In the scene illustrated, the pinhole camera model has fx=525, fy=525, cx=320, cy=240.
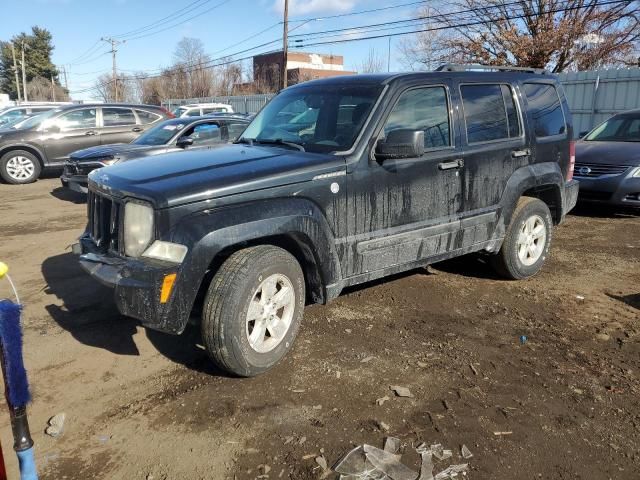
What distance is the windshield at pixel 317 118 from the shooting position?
4.00 m

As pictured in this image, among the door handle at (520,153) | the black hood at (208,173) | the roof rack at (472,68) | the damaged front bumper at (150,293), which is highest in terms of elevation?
the roof rack at (472,68)

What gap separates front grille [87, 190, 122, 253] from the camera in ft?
11.1

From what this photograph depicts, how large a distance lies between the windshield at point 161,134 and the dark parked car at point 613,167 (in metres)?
6.98

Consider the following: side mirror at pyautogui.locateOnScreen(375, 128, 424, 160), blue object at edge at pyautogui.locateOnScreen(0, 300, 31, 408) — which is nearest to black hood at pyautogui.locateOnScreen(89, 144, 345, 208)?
side mirror at pyautogui.locateOnScreen(375, 128, 424, 160)

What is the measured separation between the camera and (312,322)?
4.41 m

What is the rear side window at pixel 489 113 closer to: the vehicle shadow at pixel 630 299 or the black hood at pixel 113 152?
the vehicle shadow at pixel 630 299

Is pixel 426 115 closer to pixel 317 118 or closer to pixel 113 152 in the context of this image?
pixel 317 118

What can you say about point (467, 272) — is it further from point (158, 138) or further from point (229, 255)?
point (158, 138)

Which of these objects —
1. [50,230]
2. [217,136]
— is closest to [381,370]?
[217,136]

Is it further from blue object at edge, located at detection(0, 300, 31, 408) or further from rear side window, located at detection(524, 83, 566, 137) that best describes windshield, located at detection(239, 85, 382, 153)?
blue object at edge, located at detection(0, 300, 31, 408)

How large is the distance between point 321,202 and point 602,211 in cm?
749

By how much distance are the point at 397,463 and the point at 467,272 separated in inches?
132

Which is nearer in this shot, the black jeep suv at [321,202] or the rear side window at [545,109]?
the black jeep suv at [321,202]

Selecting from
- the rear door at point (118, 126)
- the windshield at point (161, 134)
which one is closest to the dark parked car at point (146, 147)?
the windshield at point (161, 134)
